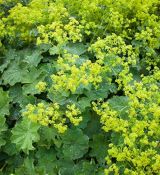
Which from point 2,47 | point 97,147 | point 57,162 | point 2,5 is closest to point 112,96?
point 97,147

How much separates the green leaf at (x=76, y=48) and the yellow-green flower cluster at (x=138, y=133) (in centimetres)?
71

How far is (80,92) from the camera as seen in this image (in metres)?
2.98

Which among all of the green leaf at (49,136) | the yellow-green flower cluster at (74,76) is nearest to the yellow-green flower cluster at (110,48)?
the yellow-green flower cluster at (74,76)

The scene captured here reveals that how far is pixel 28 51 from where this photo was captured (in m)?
3.51

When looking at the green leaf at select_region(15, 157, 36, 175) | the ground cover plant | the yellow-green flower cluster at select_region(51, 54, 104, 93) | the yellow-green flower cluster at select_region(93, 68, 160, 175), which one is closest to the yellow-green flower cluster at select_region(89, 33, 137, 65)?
the ground cover plant

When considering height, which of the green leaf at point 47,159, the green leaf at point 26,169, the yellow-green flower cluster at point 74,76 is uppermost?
the yellow-green flower cluster at point 74,76

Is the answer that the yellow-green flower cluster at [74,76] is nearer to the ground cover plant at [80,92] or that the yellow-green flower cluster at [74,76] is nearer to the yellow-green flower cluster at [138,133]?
the ground cover plant at [80,92]

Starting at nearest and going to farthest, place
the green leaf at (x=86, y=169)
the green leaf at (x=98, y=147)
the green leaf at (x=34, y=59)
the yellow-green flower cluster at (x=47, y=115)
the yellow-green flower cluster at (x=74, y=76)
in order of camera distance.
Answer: the yellow-green flower cluster at (x=47, y=115)
the yellow-green flower cluster at (x=74, y=76)
the green leaf at (x=86, y=169)
the green leaf at (x=98, y=147)
the green leaf at (x=34, y=59)

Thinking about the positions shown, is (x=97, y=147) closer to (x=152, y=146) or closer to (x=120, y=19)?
(x=152, y=146)

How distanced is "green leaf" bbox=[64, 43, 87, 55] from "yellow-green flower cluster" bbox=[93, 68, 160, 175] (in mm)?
710

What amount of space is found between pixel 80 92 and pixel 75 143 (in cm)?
37

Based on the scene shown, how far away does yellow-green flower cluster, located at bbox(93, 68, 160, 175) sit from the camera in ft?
8.18

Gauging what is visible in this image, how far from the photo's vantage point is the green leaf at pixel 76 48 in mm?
3307

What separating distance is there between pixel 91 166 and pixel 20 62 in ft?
3.50
